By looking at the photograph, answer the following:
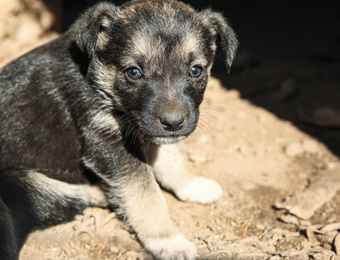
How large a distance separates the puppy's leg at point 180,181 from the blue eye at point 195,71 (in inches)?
35.1

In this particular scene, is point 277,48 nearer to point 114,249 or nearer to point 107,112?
point 107,112

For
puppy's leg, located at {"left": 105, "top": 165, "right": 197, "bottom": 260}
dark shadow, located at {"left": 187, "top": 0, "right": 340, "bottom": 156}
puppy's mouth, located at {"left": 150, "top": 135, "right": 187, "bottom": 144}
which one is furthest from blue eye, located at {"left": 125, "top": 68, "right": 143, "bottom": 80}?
dark shadow, located at {"left": 187, "top": 0, "right": 340, "bottom": 156}

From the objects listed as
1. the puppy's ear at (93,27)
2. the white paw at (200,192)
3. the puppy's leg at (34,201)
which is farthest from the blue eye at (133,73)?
the white paw at (200,192)

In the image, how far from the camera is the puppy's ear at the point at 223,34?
13.2ft

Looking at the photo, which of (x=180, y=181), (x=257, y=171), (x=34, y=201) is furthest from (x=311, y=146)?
(x=34, y=201)

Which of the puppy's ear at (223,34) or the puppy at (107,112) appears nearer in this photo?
the puppy at (107,112)

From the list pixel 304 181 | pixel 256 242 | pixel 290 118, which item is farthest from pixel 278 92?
pixel 256 242

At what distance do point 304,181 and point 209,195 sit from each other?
1.05 metres

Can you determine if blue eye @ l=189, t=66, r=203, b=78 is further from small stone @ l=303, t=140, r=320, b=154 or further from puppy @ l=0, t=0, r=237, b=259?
small stone @ l=303, t=140, r=320, b=154

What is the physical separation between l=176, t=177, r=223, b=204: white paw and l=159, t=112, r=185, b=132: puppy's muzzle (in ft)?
3.69

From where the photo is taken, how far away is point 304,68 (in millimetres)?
6668

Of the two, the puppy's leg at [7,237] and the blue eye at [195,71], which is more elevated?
the blue eye at [195,71]

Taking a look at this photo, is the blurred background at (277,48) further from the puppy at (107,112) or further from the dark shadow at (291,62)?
the puppy at (107,112)

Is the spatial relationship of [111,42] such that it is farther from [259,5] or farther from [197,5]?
[259,5]
